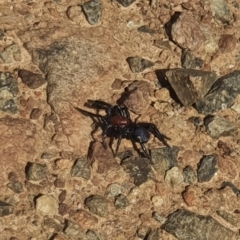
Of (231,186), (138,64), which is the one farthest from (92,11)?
(231,186)

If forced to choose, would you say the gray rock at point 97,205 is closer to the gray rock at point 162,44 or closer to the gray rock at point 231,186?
the gray rock at point 231,186

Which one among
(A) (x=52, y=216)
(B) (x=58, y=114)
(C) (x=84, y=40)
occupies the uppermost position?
(C) (x=84, y=40)

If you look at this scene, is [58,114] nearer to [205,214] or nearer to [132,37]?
[132,37]

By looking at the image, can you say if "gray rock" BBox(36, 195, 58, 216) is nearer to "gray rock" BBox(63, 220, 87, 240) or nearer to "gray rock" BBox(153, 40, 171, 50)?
"gray rock" BBox(63, 220, 87, 240)

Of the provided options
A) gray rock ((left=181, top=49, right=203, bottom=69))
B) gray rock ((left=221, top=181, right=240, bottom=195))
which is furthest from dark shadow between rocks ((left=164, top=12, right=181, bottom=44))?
gray rock ((left=221, top=181, right=240, bottom=195))

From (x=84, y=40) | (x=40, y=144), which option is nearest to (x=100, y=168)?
(x=40, y=144)

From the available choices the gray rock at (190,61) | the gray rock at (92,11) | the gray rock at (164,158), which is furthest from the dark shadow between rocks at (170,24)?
the gray rock at (164,158)
